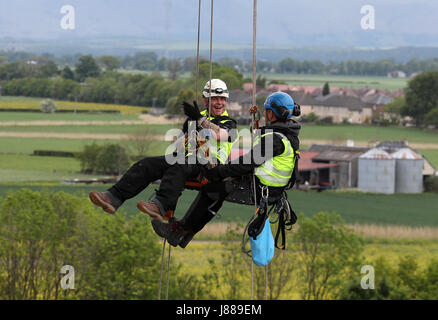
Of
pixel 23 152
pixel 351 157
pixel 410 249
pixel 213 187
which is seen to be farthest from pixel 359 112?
pixel 213 187

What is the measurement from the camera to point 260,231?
12609 millimetres

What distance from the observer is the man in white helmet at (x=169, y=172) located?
12.5 m

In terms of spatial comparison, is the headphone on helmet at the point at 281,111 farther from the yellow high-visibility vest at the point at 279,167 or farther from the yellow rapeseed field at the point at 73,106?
the yellow rapeseed field at the point at 73,106

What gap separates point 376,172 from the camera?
96625 mm

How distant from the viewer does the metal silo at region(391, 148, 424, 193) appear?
97000mm

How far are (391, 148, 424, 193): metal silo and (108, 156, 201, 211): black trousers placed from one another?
283 ft

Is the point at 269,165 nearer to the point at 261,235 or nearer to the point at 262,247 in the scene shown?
the point at 261,235

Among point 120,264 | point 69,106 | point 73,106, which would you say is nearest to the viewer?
point 120,264

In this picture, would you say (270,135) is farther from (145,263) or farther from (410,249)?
(410,249)

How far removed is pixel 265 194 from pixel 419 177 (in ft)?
287

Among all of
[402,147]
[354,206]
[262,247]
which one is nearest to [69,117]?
[402,147]

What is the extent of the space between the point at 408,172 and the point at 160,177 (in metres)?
86.7

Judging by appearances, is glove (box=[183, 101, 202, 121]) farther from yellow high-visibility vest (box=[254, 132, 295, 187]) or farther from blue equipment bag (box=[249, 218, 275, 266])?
blue equipment bag (box=[249, 218, 275, 266])

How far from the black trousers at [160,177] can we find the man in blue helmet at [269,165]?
1.05 ft
